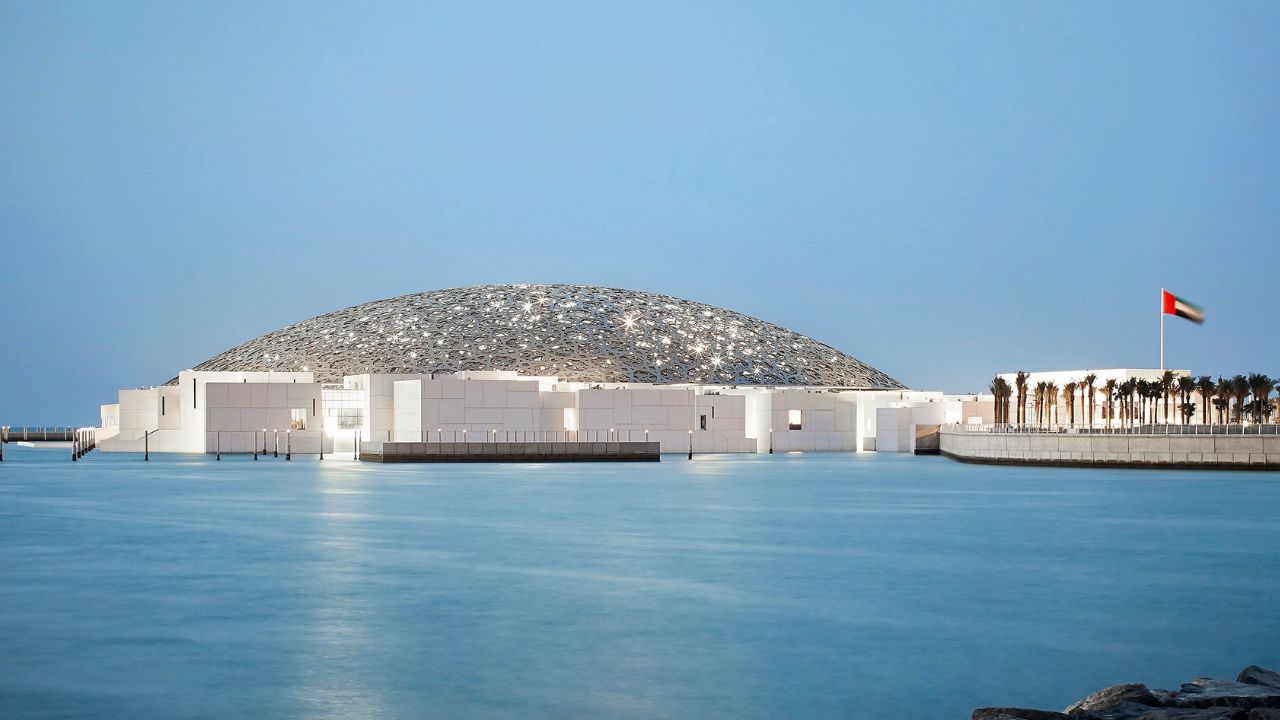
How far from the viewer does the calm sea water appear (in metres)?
14.0

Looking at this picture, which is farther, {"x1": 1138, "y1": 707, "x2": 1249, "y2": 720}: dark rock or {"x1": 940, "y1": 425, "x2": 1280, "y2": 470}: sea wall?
{"x1": 940, "y1": 425, "x2": 1280, "y2": 470}: sea wall

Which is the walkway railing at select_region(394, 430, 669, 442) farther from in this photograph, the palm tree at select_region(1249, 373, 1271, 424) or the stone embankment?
the stone embankment

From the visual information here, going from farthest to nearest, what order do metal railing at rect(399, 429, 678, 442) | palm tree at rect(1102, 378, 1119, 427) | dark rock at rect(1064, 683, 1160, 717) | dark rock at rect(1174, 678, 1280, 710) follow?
1. palm tree at rect(1102, 378, 1119, 427)
2. metal railing at rect(399, 429, 678, 442)
3. dark rock at rect(1064, 683, 1160, 717)
4. dark rock at rect(1174, 678, 1280, 710)

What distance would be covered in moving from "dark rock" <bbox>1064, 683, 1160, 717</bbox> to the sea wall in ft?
164

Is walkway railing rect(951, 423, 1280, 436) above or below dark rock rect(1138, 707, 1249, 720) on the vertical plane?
above

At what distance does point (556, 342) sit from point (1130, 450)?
53.1 metres

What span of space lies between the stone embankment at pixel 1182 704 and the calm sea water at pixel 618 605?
1.31 metres

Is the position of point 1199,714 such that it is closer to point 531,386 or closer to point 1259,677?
point 1259,677

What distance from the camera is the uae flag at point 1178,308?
6825cm

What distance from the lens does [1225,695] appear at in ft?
40.0

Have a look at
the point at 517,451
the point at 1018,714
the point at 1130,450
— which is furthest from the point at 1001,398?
the point at 1018,714

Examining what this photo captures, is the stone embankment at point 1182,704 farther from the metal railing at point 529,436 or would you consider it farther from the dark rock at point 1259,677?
the metal railing at point 529,436

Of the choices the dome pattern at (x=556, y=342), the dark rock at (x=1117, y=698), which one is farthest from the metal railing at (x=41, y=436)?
the dark rock at (x=1117, y=698)

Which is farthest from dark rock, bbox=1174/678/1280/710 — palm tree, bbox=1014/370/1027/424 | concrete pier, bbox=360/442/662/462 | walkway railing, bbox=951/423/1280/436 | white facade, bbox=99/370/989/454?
palm tree, bbox=1014/370/1027/424
